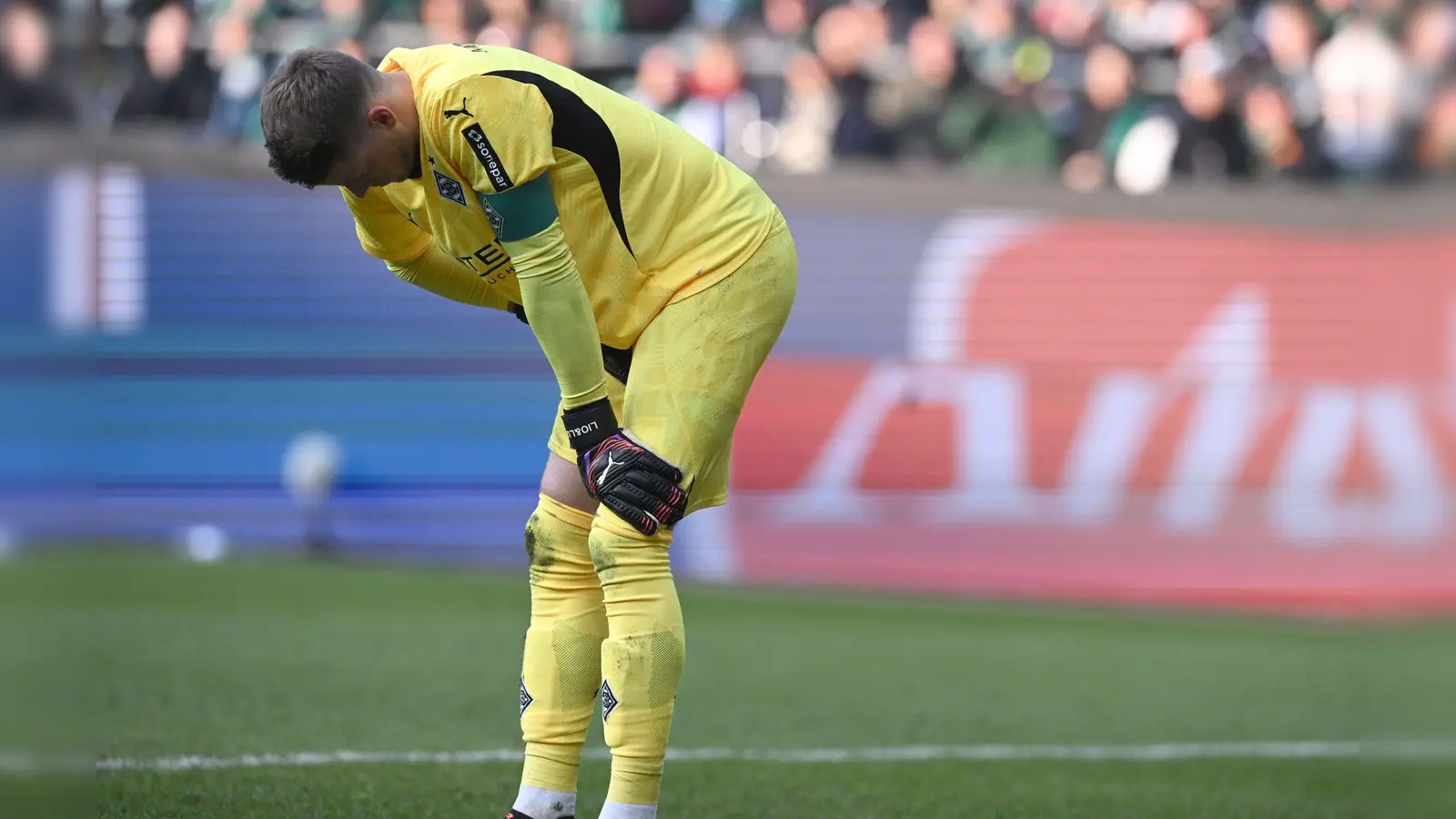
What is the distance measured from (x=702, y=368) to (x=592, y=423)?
0.97ft

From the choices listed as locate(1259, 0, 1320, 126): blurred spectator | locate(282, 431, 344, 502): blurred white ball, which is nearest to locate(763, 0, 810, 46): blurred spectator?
locate(1259, 0, 1320, 126): blurred spectator

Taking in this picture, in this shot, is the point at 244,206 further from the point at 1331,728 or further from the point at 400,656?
the point at 1331,728

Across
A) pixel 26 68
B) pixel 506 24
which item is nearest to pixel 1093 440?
pixel 506 24

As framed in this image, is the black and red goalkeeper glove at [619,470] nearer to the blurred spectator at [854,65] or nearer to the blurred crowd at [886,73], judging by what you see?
the blurred crowd at [886,73]

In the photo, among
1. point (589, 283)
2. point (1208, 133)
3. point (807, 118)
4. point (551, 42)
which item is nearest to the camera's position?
point (589, 283)

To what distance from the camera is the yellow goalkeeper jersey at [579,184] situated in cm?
356

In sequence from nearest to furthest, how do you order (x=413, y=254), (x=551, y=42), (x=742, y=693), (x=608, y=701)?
1. (x=608, y=701)
2. (x=413, y=254)
3. (x=742, y=693)
4. (x=551, y=42)

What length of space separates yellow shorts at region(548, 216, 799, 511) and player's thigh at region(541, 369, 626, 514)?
0.52 feet

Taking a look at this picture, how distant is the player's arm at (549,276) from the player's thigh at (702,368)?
0.27 ft

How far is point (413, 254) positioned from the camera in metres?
4.38

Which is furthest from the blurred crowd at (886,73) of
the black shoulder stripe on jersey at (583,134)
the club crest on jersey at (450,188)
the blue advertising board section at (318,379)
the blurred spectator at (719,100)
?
the club crest on jersey at (450,188)

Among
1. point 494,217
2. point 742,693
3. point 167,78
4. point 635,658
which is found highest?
point 494,217

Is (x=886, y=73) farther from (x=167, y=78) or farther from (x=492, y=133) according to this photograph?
(x=492, y=133)

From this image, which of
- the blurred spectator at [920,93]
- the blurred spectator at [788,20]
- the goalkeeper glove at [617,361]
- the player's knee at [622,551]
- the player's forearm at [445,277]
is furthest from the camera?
the blurred spectator at [788,20]
